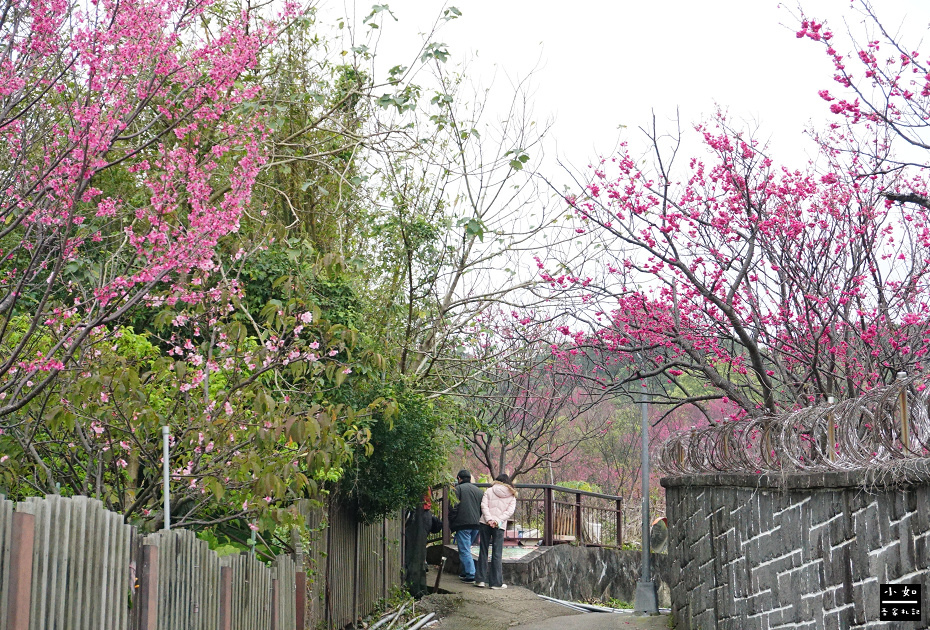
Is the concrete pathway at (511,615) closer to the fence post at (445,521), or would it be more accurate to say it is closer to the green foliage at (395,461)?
the green foliage at (395,461)

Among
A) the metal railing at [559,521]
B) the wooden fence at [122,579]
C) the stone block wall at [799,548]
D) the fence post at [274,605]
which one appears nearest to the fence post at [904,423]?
the stone block wall at [799,548]

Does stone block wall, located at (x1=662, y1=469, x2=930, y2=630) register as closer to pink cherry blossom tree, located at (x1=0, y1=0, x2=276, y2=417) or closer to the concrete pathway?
the concrete pathway

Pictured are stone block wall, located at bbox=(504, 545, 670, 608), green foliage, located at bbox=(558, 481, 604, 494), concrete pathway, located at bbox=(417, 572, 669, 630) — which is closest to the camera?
concrete pathway, located at bbox=(417, 572, 669, 630)

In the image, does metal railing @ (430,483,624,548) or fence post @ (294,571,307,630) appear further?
metal railing @ (430,483,624,548)

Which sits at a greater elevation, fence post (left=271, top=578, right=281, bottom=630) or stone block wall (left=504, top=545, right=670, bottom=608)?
fence post (left=271, top=578, right=281, bottom=630)

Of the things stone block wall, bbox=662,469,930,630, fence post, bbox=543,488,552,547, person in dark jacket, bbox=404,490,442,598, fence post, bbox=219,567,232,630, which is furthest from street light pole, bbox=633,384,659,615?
fence post, bbox=219,567,232,630

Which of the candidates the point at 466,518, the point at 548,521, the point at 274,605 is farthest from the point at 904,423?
the point at 548,521

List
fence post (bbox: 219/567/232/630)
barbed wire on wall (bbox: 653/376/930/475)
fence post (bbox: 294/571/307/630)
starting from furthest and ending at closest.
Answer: fence post (bbox: 294/571/307/630) < fence post (bbox: 219/567/232/630) < barbed wire on wall (bbox: 653/376/930/475)

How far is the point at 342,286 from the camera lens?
10328 mm

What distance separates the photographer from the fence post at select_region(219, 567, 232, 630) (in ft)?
18.3

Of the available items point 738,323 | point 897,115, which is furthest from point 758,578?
point 897,115

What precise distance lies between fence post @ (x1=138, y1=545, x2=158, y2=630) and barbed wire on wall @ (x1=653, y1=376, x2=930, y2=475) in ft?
11.8

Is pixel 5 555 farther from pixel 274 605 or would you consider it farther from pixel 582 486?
pixel 582 486

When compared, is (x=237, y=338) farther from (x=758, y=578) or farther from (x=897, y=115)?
(x=897, y=115)
